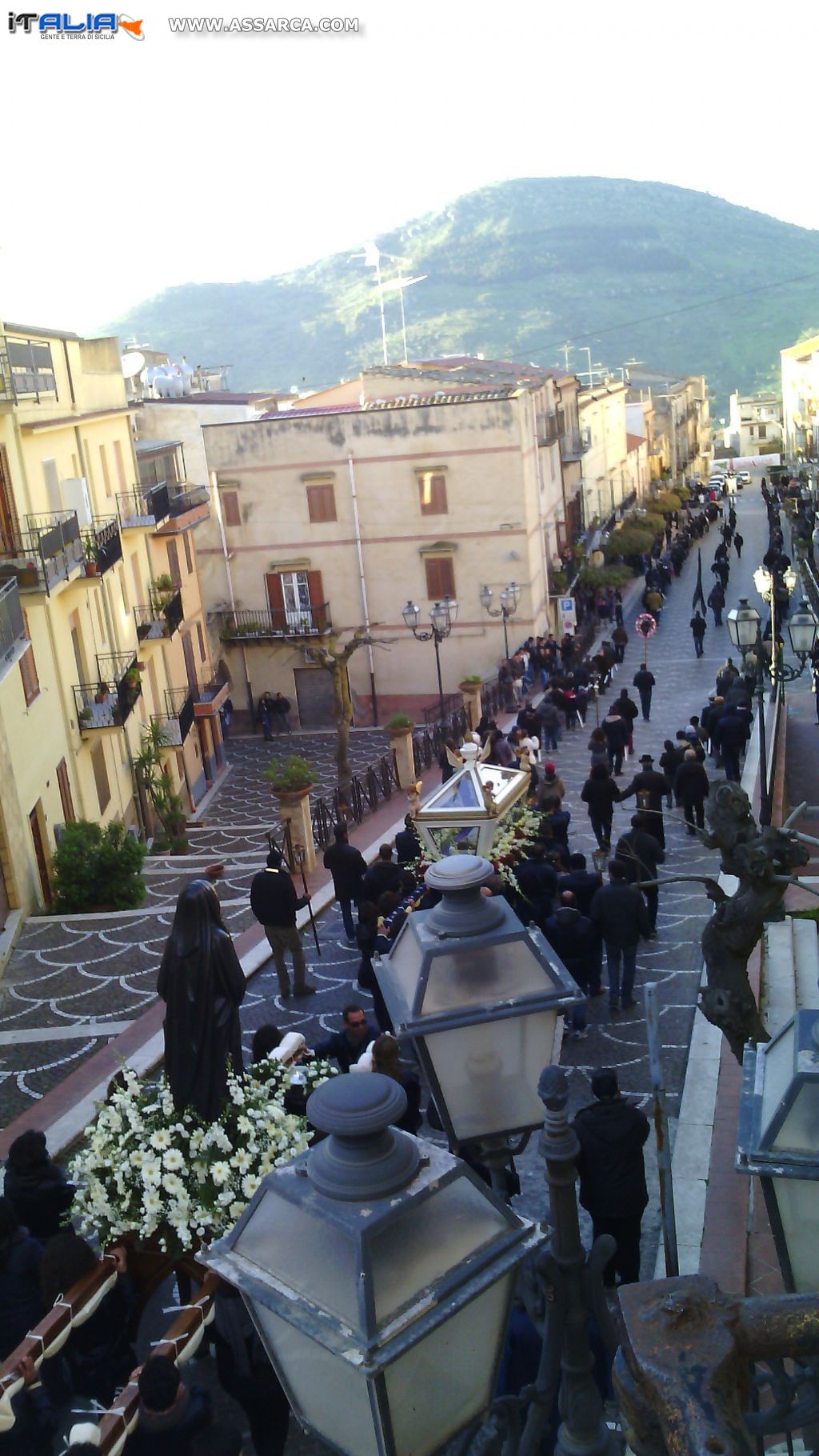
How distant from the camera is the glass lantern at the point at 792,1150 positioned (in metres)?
3.72

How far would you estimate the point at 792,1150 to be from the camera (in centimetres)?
374

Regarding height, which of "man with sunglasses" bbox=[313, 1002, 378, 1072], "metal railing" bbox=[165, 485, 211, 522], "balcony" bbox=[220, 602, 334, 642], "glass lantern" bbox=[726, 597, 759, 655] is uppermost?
"metal railing" bbox=[165, 485, 211, 522]

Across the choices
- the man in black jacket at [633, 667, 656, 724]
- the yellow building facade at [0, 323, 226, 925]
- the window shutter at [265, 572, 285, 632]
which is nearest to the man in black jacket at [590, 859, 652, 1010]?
the yellow building facade at [0, 323, 226, 925]

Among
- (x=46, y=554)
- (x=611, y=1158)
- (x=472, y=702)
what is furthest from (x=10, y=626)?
(x=472, y=702)

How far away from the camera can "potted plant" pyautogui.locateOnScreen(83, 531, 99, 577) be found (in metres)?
24.4

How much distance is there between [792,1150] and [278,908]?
875cm

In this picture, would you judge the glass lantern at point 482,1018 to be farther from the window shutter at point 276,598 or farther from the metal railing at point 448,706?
the window shutter at point 276,598

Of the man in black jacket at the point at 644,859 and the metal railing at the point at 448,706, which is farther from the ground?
the man in black jacket at the point at 644,859

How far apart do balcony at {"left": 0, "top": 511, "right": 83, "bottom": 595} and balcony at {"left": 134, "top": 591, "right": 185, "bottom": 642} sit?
5.96 metres

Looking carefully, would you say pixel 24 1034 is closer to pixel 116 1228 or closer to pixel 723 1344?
pixel 116 1228

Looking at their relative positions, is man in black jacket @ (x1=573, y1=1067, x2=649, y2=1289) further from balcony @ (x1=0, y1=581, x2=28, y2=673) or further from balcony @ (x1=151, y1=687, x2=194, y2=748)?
balcony @ (x1=151, y1=687, x2=194, y2=748)

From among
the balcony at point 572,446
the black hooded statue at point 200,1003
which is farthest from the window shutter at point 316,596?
the black hooded statue at point 200,1003

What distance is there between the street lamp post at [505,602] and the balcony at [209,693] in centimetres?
709

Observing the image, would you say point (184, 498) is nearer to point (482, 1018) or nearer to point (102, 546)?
point (102, 546)
